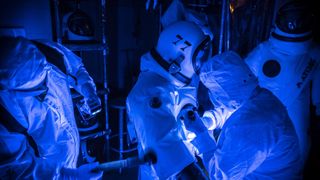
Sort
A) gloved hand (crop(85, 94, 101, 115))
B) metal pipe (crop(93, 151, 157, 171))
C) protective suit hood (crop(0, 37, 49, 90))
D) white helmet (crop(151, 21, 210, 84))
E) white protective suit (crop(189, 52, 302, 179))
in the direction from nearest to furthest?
protective suit hood (crop(0, 37, 49, 90)) → metal pipe (crop(93, 151, 157, 171)) → white protective suit (crop(189, 52, 302, 179)) → white helmet (crop(151, 21, 210, 84)) → gloved hand (crop(85, 94, 101, 115))

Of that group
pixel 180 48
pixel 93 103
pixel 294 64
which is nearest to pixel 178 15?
pixel 180 48

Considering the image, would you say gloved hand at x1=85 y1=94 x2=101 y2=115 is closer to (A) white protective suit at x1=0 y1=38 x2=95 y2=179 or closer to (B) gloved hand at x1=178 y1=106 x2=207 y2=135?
(A) white protective suit at x1=0 y1=38 x2=95 y2=179

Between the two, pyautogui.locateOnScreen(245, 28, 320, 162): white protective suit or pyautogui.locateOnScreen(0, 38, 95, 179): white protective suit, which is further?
pyautogui.locateOnScreen(245, 28, 320, 162): white protective suit

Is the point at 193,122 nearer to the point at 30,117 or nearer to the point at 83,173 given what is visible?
the point at 83,173

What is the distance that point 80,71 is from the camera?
249cm

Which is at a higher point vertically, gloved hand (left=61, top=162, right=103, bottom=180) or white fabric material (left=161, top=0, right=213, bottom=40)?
white fabric material (left=161, top=0, right=213, bottom=40)

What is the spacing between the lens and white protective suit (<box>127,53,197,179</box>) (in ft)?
5.45

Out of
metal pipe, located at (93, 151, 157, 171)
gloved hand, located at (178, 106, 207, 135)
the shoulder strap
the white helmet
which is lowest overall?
metal pipe, located at (93, 151, 157, 171)

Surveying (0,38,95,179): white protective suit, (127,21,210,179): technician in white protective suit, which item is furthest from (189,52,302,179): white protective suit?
(0,38,95,179): white protective suit

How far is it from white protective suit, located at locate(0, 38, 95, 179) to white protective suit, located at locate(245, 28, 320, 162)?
2363 mm

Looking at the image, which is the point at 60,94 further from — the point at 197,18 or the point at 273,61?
the point at 273,61

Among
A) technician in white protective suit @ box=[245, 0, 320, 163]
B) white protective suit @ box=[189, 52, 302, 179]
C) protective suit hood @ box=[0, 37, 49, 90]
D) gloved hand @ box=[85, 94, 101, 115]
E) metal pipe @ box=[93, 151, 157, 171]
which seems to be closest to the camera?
protective suit hood @ box=[0, 37, 49, 90]

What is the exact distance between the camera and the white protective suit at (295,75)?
2834 mm

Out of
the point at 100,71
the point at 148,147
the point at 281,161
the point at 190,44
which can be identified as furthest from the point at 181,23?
the point at 100,71
